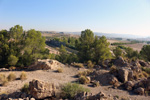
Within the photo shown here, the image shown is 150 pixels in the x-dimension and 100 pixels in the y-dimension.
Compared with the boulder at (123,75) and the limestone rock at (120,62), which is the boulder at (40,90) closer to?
the boulder at (123,75)

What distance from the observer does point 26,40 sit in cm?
1764

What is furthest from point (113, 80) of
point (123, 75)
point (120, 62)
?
point (120, 62)

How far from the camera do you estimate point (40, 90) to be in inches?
303

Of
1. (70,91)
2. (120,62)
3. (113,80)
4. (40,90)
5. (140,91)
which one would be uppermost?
(120,62)

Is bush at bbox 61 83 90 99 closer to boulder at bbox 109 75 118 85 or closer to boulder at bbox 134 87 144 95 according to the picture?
boulder at bbox 109 75 118 85

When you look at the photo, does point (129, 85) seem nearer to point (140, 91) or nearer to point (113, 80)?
point (140, 91)

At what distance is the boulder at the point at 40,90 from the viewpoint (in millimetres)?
7574

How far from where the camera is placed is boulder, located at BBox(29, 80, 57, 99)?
757 centimetres

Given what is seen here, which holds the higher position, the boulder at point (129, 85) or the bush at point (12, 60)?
the bush at point (12, 60)

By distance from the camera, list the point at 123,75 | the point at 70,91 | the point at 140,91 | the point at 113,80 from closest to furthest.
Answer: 1. the point at 70,91
2. the point at 140,91
3. the point at 113,80
4. the point at 123,75

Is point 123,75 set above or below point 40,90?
below

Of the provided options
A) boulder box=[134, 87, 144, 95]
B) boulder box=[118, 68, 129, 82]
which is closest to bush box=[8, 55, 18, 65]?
boulder box=[118, 68, 129, 82]

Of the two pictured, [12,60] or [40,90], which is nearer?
[40,90]

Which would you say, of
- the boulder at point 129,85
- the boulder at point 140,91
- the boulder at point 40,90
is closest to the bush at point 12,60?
the boulder at point 40,90
